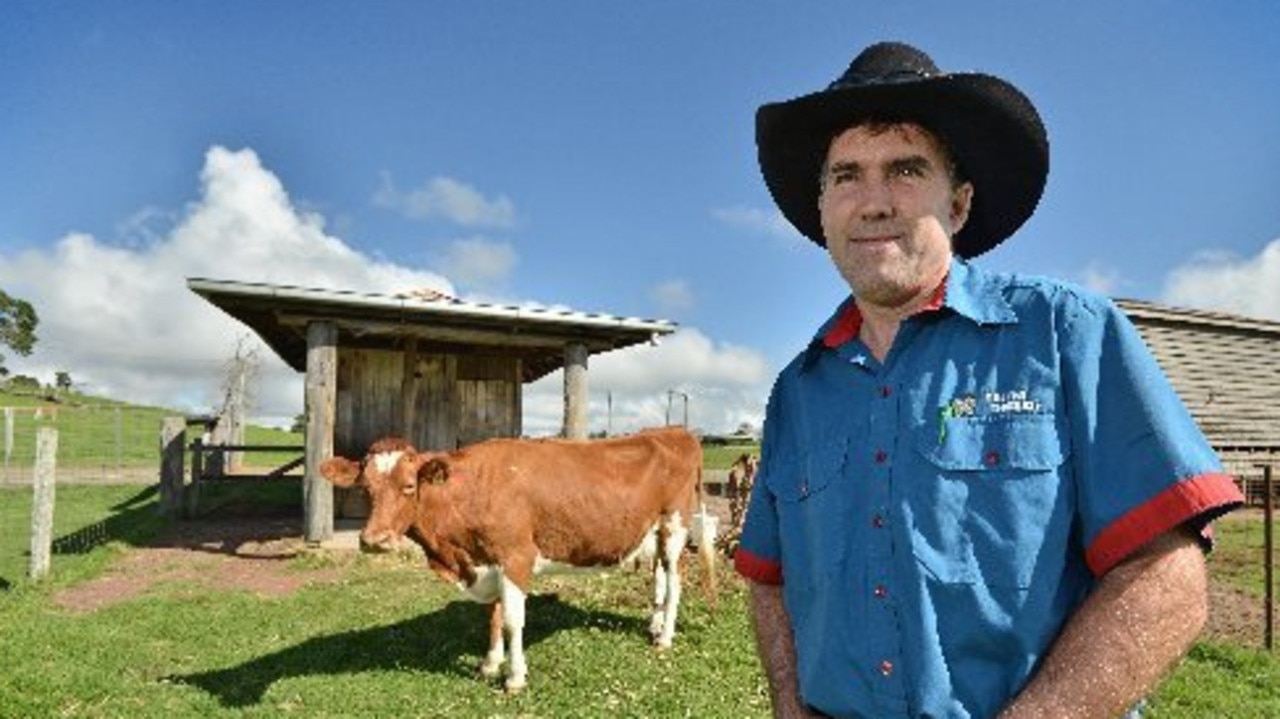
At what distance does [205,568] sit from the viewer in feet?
40.6

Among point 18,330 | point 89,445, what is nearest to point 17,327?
point 18,330

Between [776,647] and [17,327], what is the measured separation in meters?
106

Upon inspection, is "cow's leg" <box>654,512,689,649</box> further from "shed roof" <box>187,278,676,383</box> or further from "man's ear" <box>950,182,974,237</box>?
"man's ear" <box>950,182,974,237</box>

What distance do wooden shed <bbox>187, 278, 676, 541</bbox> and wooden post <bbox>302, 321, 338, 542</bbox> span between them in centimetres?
1

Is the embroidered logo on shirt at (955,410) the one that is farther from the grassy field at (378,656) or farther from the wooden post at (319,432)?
the wooden post at (319,432)

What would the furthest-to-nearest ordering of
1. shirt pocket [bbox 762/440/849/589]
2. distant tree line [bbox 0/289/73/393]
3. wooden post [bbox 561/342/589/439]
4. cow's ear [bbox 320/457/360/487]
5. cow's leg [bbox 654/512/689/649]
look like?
distant tree line [bbox 0/289/73/393] < wooden post [bbox 561/342/589/439] < cow's leg [bbox 654/512/689/649] < cow's ear [bbox 320/457/360/487] < shirt pocket [bbox 762/440/849/589]

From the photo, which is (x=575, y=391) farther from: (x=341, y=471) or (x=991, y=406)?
(x=991, y=406)

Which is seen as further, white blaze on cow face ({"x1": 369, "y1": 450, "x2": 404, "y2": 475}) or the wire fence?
the wire fence

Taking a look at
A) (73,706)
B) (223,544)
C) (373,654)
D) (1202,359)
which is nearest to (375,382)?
(223,544)

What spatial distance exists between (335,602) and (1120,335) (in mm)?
10054

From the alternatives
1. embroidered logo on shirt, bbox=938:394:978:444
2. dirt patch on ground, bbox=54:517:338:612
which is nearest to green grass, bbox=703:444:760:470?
dirt patch on ground, bbox=54:517:338:612

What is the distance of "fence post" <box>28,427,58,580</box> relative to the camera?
37.2ft

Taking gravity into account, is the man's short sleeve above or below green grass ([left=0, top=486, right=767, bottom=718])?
above

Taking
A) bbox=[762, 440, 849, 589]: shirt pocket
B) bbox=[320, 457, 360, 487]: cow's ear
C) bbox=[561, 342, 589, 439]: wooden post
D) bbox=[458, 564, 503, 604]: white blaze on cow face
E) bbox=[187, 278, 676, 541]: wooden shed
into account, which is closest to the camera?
bbox=[762, 440, 849, 589]: shirt pocket
